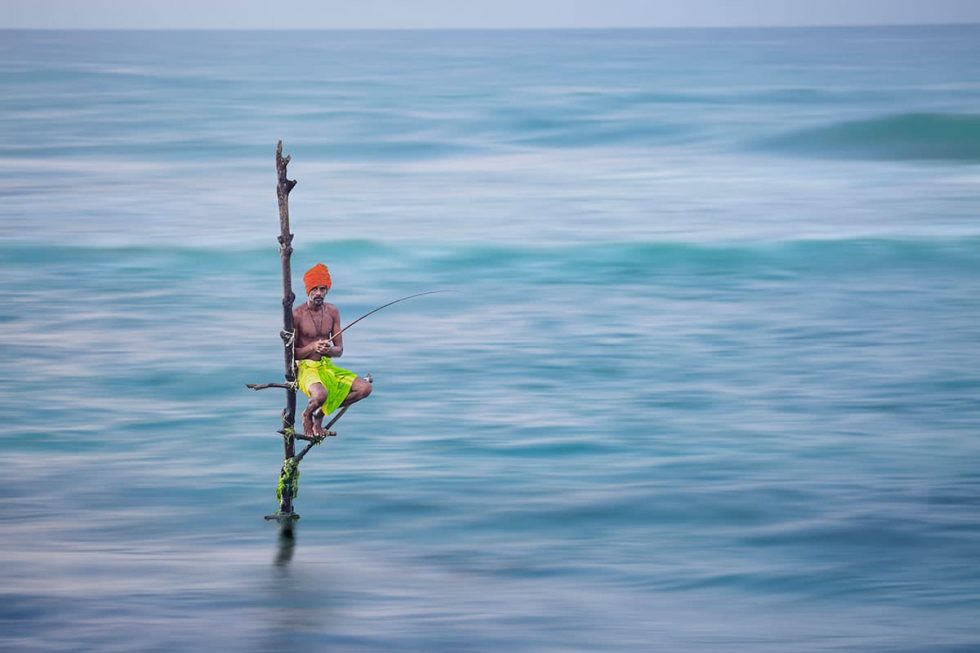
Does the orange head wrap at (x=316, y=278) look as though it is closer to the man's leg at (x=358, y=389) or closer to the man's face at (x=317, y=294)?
the man's face at (x=317, y=294)

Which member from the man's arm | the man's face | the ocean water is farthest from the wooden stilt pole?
the ocean water

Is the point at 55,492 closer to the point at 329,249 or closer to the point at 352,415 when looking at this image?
the point at 352,415

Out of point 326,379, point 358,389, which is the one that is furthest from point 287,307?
point 358,389

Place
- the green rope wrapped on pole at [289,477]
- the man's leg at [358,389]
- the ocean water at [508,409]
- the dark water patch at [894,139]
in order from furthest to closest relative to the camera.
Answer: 1. the dark water patch at [894,139]
2. the ocean water at [508,409]
3. the green rope wrapped on pole at [289,477]
4. the man's leg at [358,389]

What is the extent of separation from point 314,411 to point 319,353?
1.12ft

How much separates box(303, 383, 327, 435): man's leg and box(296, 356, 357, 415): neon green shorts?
29 mm

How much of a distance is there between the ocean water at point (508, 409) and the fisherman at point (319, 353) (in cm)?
134

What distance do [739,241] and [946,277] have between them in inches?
147

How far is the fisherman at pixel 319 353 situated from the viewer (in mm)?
7398

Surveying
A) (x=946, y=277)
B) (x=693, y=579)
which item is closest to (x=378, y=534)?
(x=693, y=579)

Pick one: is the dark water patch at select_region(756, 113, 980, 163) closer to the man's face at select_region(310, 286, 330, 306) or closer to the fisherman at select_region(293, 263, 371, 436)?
the fisherman at select_region(293, 263, 371, 436)

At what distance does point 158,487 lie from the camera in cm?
1067

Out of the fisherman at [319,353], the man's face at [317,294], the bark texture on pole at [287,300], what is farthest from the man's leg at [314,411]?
the man's face at [317,294]

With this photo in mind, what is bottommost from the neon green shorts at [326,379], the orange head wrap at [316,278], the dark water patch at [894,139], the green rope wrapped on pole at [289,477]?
the green rope wrapped on pole at [289,477]
